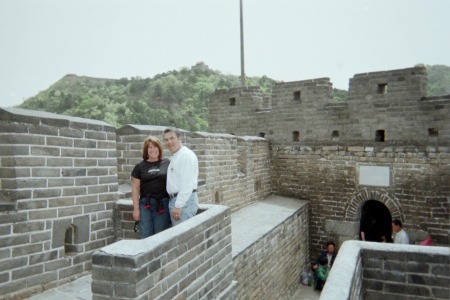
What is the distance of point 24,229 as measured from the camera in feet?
11.0

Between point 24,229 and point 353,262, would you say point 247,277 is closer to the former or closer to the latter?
point 353,262

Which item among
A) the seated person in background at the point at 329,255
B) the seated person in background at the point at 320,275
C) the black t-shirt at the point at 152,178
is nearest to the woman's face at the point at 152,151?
the black t-shirt at the point at 152,178

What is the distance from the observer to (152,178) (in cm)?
408

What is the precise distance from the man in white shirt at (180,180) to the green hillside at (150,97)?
80.1ft

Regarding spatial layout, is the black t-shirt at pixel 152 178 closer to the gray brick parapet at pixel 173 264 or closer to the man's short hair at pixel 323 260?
the gray brick parapet at pixel 173 264

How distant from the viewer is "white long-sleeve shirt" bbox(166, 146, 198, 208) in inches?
151

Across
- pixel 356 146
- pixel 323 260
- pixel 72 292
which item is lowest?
pixel 323 260

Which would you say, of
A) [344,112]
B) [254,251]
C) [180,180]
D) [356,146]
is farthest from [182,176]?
[344,112]

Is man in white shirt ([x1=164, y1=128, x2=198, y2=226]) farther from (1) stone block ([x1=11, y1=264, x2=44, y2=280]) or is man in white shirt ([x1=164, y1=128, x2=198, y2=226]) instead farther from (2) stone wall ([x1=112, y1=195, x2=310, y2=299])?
(1) stone block ([x1=11, y1=264, x2=44, y2=280])

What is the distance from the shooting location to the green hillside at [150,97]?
97.0ft

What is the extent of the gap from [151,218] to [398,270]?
8.74 feet

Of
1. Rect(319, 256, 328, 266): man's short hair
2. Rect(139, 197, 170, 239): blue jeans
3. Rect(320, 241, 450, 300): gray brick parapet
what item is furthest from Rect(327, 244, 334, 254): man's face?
Rect(139, 197, 170, 239): blue jeans

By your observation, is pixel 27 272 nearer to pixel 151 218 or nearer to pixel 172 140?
pixel 151 218

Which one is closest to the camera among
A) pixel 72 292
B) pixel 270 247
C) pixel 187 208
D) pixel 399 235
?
pixel 72 292
